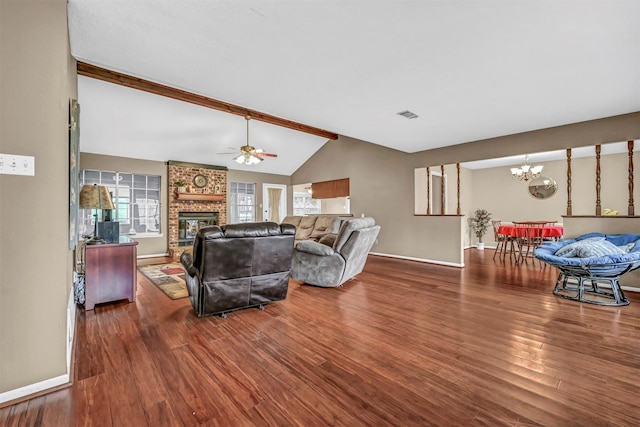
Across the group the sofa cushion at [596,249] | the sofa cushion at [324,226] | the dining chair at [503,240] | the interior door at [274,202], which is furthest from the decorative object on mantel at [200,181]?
the sofa cushion at [596,249]

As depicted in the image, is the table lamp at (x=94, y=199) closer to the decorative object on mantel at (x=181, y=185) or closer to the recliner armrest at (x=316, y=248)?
the recliner armrest at (x=316, y=248)

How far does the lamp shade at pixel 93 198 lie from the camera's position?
318cm

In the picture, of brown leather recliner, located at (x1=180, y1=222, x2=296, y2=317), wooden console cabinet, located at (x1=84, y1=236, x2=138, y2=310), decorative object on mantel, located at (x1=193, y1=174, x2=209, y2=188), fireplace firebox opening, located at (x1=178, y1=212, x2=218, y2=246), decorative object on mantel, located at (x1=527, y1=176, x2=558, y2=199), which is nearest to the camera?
brown leather recliner, located at (x1=180, y1=222, x2=296, y2=317)

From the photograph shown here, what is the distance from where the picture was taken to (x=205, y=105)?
17.7ft

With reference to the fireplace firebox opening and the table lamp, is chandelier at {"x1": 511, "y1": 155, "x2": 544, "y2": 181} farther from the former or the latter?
the fireplace firebox opening

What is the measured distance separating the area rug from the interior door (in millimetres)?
3883

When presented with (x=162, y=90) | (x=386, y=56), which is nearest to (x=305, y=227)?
(x=162, y=90)

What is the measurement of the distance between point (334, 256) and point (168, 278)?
2795mm

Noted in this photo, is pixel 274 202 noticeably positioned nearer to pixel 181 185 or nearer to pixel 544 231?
pixel 181 185

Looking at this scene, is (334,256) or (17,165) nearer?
(17,165)

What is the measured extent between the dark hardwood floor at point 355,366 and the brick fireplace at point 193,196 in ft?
14.3

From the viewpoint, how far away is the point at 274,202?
962 centimetres

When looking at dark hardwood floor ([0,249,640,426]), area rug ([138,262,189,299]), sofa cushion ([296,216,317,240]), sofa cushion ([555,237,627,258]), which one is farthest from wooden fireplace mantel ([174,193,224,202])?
sofa cushion ([555,237,627,258])

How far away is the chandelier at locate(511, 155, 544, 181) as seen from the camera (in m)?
6.33
